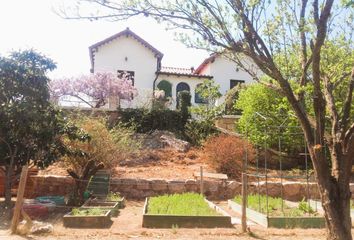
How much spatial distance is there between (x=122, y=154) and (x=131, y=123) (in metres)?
6.50

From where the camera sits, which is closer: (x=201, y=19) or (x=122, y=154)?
(x=201, y=19)

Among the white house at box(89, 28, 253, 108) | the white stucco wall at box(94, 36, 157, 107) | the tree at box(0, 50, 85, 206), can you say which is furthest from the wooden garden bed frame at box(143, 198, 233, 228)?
the white stucco wall at box(94, 36, 157, 107)

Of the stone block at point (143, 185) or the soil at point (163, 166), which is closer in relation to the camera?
the stone block at point (143, 185)

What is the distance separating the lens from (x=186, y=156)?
16281 mm

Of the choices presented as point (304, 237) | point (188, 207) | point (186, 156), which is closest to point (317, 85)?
point (304, 237)

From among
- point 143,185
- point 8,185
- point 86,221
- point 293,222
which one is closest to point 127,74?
point 143,185

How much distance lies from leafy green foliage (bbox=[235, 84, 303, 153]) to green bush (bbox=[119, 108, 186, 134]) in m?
3.66

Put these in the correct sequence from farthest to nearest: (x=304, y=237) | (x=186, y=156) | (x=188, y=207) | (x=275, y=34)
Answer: (x=186, y=156)
(x=188, y=207)
(x=304, y=237)
(x=275, y=34)

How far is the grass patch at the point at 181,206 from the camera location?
29.2 ft

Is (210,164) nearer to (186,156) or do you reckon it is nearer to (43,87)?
(186,156)

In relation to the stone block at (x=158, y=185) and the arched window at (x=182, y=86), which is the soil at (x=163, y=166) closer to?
the stone block at (x=158, y=185)

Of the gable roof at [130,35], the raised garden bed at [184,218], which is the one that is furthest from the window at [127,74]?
the raised garden bed at [184,218]

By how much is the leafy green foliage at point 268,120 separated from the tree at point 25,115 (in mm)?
7237

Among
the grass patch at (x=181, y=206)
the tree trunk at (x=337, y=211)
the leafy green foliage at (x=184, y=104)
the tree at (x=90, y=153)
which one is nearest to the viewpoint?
the tree trunk at (x=337, y=211)
